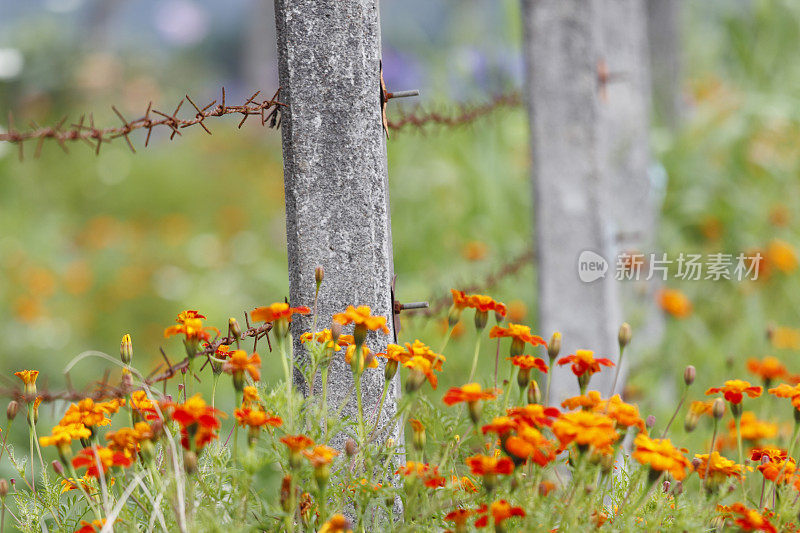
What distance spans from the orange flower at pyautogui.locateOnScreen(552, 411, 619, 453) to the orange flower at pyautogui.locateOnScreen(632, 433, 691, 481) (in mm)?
39

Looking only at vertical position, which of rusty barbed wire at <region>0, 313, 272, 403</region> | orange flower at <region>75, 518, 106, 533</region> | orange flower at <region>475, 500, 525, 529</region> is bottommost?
orange flower at <region>75, 518, 106, 533</region>

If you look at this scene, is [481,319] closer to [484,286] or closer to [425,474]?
[425,474]

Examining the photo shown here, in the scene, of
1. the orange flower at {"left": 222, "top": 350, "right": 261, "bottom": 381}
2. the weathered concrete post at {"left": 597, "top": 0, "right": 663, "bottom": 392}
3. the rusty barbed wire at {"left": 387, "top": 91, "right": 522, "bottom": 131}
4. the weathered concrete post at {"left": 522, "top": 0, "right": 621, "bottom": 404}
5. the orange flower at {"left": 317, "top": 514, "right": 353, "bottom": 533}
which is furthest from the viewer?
the weathered concrete post at {"left": 597, "top": 0, "right": 663, "bottom": 392}

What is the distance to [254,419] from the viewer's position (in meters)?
0.92

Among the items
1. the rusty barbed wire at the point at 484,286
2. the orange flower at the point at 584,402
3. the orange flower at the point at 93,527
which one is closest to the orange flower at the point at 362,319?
the orange flower at the point at 584,402

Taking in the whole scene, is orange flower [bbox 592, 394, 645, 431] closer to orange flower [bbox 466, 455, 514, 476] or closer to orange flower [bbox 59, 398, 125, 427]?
orange flower [bbox 466, 455, 514, 476]

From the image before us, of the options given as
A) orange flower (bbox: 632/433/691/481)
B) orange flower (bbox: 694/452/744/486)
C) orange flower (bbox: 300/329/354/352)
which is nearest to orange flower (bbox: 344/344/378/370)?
orange flower (bbox: 300/329/354/352)

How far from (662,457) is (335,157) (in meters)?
0.59

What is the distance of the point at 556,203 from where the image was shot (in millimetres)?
2133

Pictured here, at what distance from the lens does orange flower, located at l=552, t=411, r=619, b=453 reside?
0.88m

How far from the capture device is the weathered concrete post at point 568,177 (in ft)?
6.82

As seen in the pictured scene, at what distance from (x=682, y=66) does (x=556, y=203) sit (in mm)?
2320

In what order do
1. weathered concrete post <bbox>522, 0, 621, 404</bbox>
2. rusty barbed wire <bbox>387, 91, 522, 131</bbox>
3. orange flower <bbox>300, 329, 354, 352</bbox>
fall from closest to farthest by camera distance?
orange flower <bbox>300, 329, 354, 352</bbox>, rusty barbed wire <bbox>387, 91, 522, 131</bbox>, weathered concrete post <bbox>522, 0, 621, 404</bbox>

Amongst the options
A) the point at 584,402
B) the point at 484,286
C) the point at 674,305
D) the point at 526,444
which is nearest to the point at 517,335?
the point at 584,402
